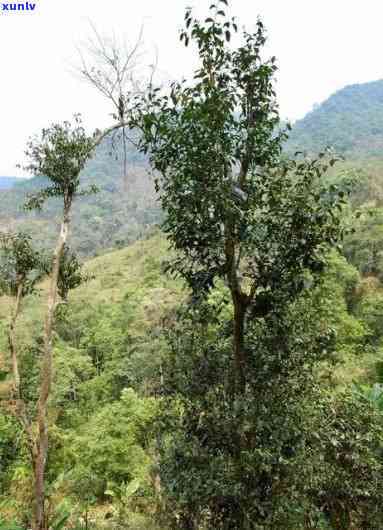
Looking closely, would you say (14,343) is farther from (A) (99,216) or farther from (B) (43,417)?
(A) (99,216)

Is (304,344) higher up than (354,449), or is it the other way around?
(304,344)

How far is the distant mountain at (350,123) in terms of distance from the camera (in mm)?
86000

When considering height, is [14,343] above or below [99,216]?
above

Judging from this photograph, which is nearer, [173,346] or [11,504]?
[173,346]

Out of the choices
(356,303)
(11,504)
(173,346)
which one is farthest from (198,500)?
(356,303)

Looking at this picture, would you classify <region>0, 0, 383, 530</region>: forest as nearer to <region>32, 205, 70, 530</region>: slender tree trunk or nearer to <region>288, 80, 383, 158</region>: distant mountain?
<region>32, 205, 70, 530</region>: slender tree trunk

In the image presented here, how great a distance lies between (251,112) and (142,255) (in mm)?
45369

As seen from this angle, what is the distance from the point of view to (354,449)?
5.92 meters

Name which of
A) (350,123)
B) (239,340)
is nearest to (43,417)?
(239,340)

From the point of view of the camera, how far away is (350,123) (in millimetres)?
102875

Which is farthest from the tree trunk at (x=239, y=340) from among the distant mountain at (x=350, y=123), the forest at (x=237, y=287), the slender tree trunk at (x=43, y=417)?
the distant mountain at (x=350, y=123)

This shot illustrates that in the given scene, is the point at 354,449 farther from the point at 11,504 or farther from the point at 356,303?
the point at 356,303

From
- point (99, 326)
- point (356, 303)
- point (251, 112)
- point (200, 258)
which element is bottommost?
point (99, 326)

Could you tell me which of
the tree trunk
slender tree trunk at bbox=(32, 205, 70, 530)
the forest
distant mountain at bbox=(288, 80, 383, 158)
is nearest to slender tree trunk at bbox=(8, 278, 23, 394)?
the forest
